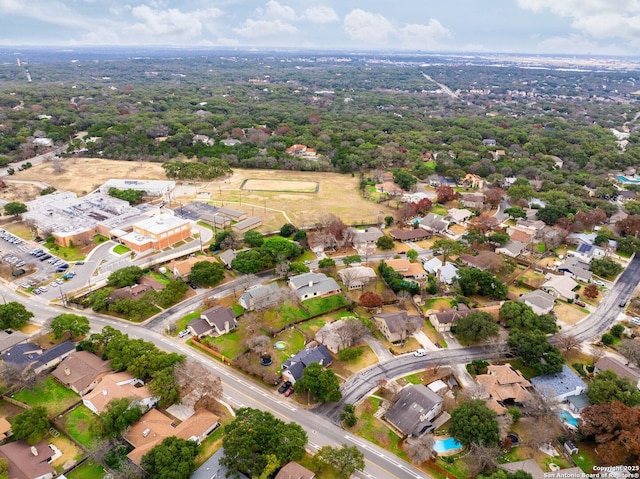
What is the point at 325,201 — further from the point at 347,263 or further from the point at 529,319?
the point at 529,319

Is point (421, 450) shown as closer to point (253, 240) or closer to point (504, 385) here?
point (504, 385)

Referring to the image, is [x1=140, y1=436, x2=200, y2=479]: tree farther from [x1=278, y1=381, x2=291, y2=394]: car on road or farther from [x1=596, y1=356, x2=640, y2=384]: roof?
[x1=596, y1=356, x2=640, y2=384]: roof

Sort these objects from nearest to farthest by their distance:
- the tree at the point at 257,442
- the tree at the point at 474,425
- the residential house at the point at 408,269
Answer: the tree at the point at 257,442 → the tree at the point at 474,425 → the residential house at the point at 408,269

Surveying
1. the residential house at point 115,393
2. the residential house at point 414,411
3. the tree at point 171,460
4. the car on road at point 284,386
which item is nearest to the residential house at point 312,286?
the car on road at point 284,386

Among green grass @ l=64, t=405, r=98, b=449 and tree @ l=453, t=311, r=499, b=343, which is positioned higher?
tree @ l=453, t=311, r=499, b=343

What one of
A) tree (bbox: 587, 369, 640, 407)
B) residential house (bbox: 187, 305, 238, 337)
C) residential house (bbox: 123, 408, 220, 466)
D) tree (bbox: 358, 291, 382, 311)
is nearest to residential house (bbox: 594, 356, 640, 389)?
tree (bbox: 587, 369, 640, 407)

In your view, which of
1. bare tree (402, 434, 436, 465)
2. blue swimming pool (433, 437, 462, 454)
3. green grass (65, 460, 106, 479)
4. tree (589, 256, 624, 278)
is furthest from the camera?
tree (589, 256, 624, 278)

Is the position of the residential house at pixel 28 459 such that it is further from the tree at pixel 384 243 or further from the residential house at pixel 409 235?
the residential house at pixel 409 235

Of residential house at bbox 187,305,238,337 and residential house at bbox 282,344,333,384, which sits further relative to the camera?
residential house at bbox 187,305,238,337
